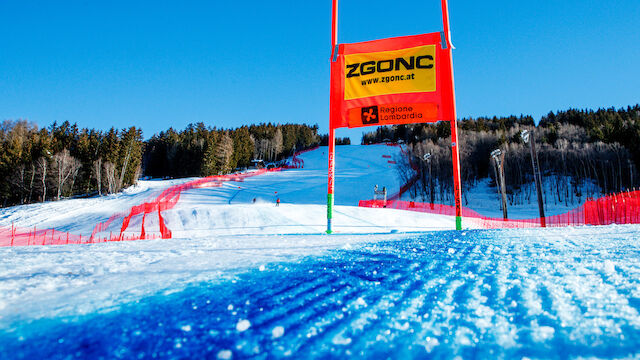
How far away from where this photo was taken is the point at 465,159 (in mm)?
52656

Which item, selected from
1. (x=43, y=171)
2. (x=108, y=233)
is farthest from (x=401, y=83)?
(x=43, y=171)

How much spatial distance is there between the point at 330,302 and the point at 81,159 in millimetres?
65783

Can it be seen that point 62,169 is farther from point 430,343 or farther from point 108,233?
point 430,343

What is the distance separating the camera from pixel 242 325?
1838 mm

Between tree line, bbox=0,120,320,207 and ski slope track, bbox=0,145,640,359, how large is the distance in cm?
5629

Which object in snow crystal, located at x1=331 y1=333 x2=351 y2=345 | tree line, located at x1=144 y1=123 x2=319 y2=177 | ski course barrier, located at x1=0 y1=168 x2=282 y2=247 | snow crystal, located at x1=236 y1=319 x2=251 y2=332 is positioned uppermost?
tree line, located at x1=144 y1=123 x2=319 y2=177

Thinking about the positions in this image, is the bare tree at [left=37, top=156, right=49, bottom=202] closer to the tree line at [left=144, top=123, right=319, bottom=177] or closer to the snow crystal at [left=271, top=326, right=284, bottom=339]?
the tree line at [left=144, top=123, right=319, bottom=177]

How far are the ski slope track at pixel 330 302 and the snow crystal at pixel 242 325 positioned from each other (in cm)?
2

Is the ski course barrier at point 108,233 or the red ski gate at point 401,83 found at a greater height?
the red ski gate at point 401,83

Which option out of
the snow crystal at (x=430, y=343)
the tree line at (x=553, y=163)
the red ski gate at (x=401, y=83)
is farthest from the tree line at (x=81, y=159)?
the snow crystal at (x=430, y=343)

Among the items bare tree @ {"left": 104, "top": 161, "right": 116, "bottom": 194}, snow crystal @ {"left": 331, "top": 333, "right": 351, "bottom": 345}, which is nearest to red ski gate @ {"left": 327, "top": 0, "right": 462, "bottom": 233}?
snow crystal @ {"left": 331, "top": 333, "right": 351, "bottom": 345}

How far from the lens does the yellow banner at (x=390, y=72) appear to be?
9.87 m

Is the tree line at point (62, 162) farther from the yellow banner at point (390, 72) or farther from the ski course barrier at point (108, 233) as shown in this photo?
the yellow banner at point (390, 72)

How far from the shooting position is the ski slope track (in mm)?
1585
